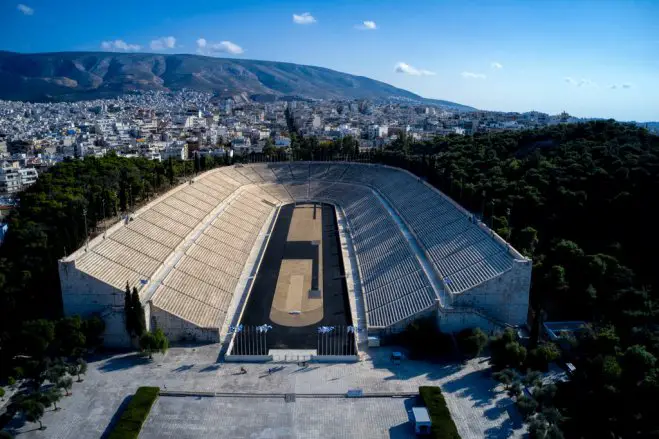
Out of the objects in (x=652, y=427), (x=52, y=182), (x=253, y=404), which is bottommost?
(x=253, y=404)

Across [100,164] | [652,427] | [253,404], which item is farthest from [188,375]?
[100,164]

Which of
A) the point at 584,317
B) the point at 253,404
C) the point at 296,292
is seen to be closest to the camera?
the point at 253,404

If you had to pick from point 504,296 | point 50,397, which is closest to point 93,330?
point 50,397

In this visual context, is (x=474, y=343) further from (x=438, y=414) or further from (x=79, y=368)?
(x=79, y=368)

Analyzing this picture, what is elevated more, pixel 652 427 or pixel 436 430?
Result: pixel 652 427

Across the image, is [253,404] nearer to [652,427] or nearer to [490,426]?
[490,426]

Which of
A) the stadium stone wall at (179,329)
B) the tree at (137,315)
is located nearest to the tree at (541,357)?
the stadium stone wall at (179,329)
